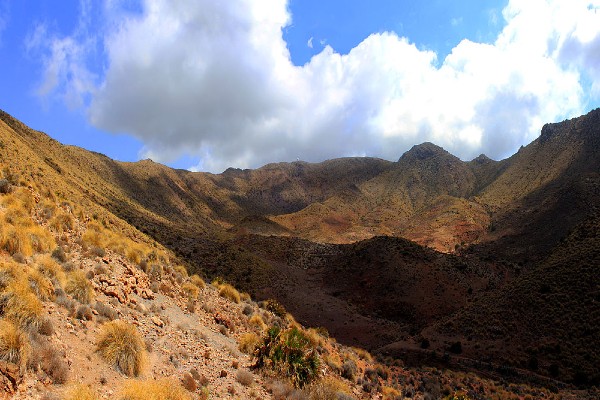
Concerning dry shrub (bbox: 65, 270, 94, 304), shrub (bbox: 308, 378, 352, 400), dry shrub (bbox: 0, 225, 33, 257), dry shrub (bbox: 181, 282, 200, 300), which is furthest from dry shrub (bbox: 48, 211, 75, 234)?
shrub (bbox: 308, 378, 352, 400)

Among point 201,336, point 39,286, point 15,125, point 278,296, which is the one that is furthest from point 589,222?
point 15,125

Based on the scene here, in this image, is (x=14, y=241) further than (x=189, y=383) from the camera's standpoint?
Yes

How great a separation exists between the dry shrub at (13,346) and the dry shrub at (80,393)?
→ 2.88 ft

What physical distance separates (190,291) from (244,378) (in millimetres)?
6898

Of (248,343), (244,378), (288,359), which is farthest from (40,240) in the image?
(288,359)

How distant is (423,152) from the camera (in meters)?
172

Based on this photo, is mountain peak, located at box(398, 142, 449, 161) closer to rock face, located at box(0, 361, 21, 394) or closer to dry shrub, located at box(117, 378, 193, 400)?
dry shrub, located at box(117, 378, 193, 400)

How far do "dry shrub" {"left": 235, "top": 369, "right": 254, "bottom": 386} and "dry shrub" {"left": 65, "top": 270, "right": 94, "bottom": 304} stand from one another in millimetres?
4715

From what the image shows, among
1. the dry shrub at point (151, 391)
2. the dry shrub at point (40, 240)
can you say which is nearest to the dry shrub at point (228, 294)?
the dry shrub at point (40, 240)

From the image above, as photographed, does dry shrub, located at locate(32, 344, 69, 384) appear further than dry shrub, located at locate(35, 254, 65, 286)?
No

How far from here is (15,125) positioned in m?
63.4

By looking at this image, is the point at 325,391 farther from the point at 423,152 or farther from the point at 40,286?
the point at 423,152

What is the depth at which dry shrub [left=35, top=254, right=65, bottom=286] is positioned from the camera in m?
10.4

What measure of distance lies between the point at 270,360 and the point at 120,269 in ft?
20.5
